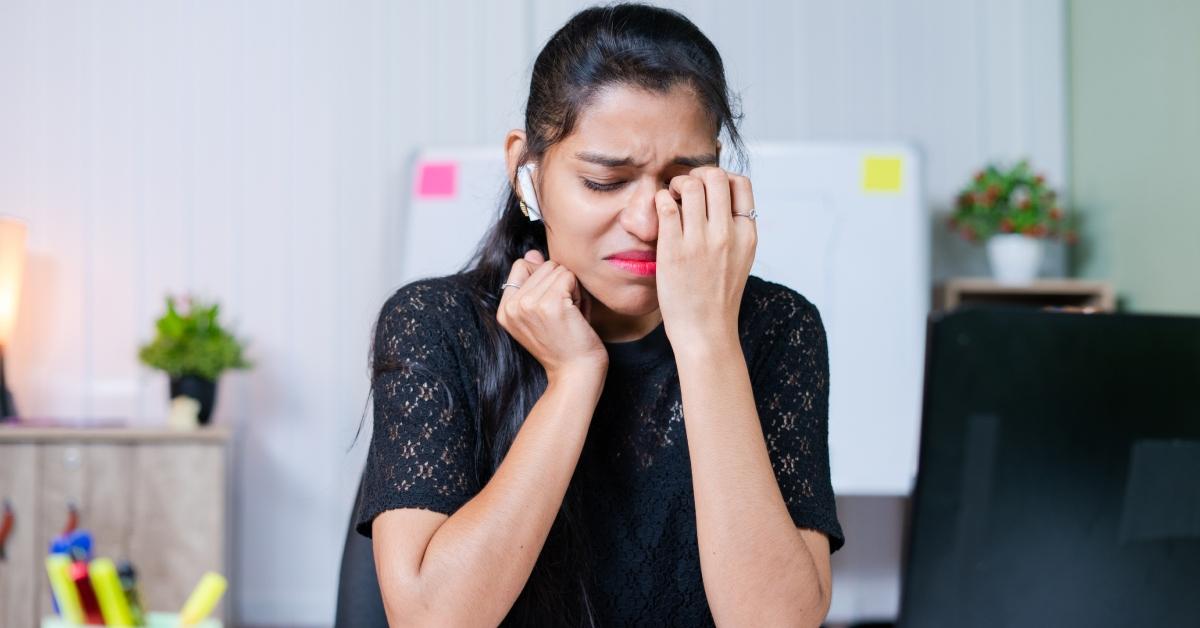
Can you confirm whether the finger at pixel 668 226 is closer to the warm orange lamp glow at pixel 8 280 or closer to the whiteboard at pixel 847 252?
the whiteboard at pixel 847 252

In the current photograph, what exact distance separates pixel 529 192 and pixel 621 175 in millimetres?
134

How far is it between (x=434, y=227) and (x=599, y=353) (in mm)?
1714

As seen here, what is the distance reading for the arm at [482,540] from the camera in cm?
96

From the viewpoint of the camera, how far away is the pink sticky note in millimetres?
2766

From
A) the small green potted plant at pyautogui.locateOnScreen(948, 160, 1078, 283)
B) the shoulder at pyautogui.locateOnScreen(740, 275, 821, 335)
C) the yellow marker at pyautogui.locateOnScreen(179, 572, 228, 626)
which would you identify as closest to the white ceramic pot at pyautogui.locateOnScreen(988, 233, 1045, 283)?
the small green potted plant at pyautogui.locateOnScreen(948, 160, 1078, 283)

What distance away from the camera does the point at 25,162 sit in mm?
2904

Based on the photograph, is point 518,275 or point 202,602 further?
point 518,275

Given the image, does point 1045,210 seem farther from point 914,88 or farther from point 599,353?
point 599,353

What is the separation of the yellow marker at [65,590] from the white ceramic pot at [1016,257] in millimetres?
2611

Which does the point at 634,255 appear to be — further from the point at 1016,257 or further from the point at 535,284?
the point at 1016,257

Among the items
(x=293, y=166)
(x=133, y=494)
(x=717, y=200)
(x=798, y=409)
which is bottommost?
(x=133, y=494)

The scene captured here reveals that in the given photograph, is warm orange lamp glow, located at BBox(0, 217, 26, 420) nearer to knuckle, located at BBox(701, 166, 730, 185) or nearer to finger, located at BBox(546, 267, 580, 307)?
finger, located at BBox(546, 267, 580, 307)

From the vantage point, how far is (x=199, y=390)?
265 centimetres

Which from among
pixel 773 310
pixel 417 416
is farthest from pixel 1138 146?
pixel 417 416
